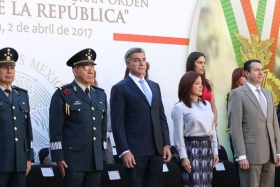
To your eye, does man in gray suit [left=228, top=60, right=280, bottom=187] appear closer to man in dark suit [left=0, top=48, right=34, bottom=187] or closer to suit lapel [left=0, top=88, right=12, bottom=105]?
man in dark suit [left=0, top=48, right=34, bottom=187]

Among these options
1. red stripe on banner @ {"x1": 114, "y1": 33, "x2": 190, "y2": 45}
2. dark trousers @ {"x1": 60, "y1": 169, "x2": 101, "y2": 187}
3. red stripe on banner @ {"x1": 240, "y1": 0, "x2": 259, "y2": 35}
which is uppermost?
red stripe on banner @ {"x1": 240, "y1": 0, "x2": 259, "y2": 35}

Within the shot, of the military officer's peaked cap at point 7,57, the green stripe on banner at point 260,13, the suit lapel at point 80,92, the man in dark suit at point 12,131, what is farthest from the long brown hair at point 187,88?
the green stripe on banner at point 260,13

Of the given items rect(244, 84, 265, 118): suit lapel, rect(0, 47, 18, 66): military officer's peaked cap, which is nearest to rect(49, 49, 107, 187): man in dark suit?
rect(0, 47, 18, 66): military officer's peaked cap

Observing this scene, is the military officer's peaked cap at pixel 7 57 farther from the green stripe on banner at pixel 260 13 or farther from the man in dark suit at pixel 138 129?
the green stripe on banner at pixel 260 13

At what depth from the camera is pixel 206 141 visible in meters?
5.27

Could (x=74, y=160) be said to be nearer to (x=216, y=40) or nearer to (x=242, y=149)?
(x=242, y=149)

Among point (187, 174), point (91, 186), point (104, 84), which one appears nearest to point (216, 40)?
point (104, 84)

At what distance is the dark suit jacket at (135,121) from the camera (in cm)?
476

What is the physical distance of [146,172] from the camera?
484cm

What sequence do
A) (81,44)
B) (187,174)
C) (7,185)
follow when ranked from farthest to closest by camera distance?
(81,44)
(187,174)
(7,185)

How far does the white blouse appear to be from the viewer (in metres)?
5.21

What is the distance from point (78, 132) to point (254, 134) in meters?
1.79

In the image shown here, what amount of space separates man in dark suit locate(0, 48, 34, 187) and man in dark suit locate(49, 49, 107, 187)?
9.4 inches

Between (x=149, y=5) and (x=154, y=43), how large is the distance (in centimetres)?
44
